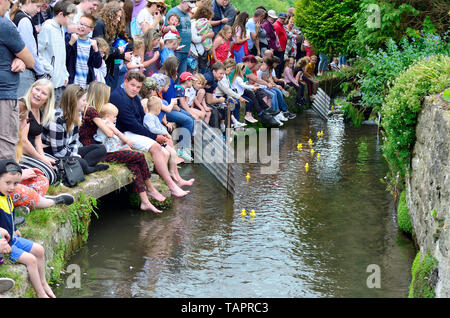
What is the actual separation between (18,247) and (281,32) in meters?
14.7

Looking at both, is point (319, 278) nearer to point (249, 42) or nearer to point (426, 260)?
point (426, 260)

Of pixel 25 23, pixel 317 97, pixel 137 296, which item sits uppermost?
pixel 25 23

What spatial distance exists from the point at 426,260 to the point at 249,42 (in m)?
12.4

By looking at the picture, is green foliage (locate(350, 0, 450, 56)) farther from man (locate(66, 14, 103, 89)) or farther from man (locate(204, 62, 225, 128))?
man (locate(66, 14, 103, 89))

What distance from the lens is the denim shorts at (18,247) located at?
19.4ft

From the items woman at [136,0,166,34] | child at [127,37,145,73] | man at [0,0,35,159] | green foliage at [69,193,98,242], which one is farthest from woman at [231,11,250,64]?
man at [0,0,35,159]

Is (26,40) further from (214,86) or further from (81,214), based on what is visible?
(214,86)

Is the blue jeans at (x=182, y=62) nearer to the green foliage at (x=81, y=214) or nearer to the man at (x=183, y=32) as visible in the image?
the man at (x=183, y=32)

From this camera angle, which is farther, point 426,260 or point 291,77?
point 291,77

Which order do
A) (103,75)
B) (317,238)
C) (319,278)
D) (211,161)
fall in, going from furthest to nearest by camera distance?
1. (211,161)
2. (103,75)
3. (317,238)
4. (319,278)

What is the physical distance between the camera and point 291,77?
798 inches
